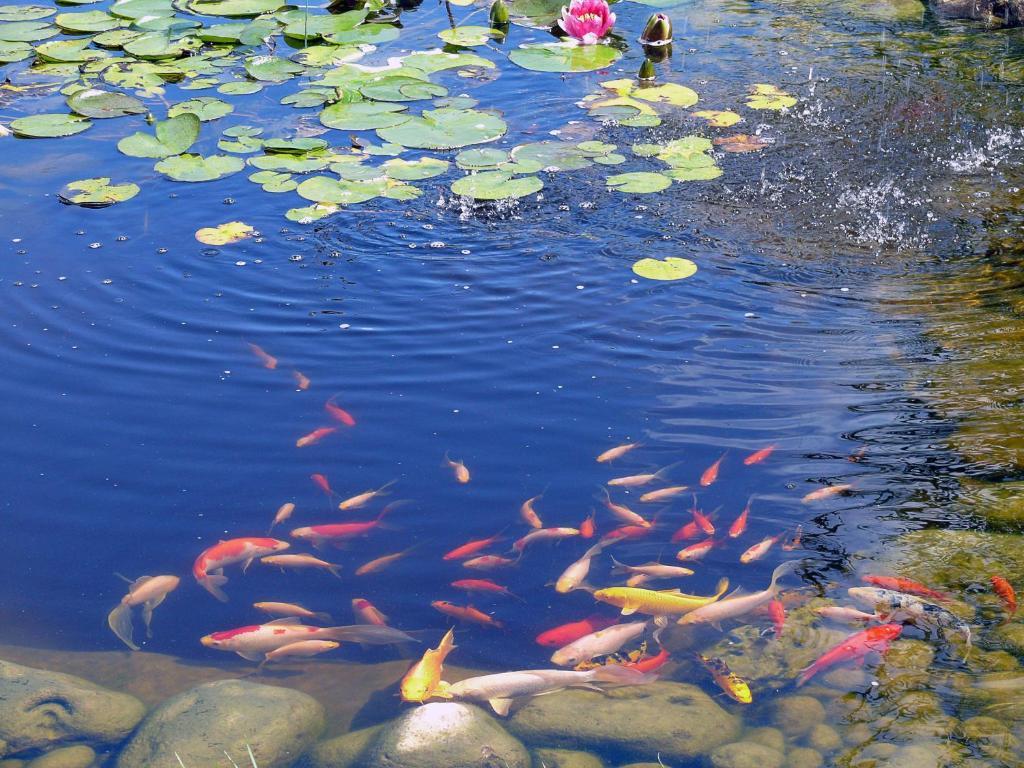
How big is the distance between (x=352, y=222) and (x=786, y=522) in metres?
3.48

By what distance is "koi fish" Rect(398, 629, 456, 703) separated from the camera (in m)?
3.28

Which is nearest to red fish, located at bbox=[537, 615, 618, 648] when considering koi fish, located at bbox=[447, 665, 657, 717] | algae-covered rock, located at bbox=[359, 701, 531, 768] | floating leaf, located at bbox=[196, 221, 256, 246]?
koi fish, located at bbox=[447, 665, 657, 717]

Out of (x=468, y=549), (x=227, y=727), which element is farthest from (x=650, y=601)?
(x=227, y=727)

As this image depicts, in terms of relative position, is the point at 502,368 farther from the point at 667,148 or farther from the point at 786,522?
the point at 667,148

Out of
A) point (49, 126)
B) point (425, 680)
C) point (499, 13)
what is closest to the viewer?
point (425, 680)

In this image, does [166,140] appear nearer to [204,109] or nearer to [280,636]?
[204,109]

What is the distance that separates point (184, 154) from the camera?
7066 mm

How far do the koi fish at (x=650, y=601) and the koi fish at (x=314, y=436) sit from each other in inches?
61.6

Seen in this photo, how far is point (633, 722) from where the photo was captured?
318 centimetres

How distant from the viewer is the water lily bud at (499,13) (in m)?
9.50

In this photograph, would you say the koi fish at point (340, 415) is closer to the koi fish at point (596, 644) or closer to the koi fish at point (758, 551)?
the koi fish at point (596, 644)

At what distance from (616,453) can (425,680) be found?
54.4 inches

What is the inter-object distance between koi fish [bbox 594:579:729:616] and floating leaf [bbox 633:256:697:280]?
Answer: 2.32 metres

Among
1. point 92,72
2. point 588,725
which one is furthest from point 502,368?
point 92,72
